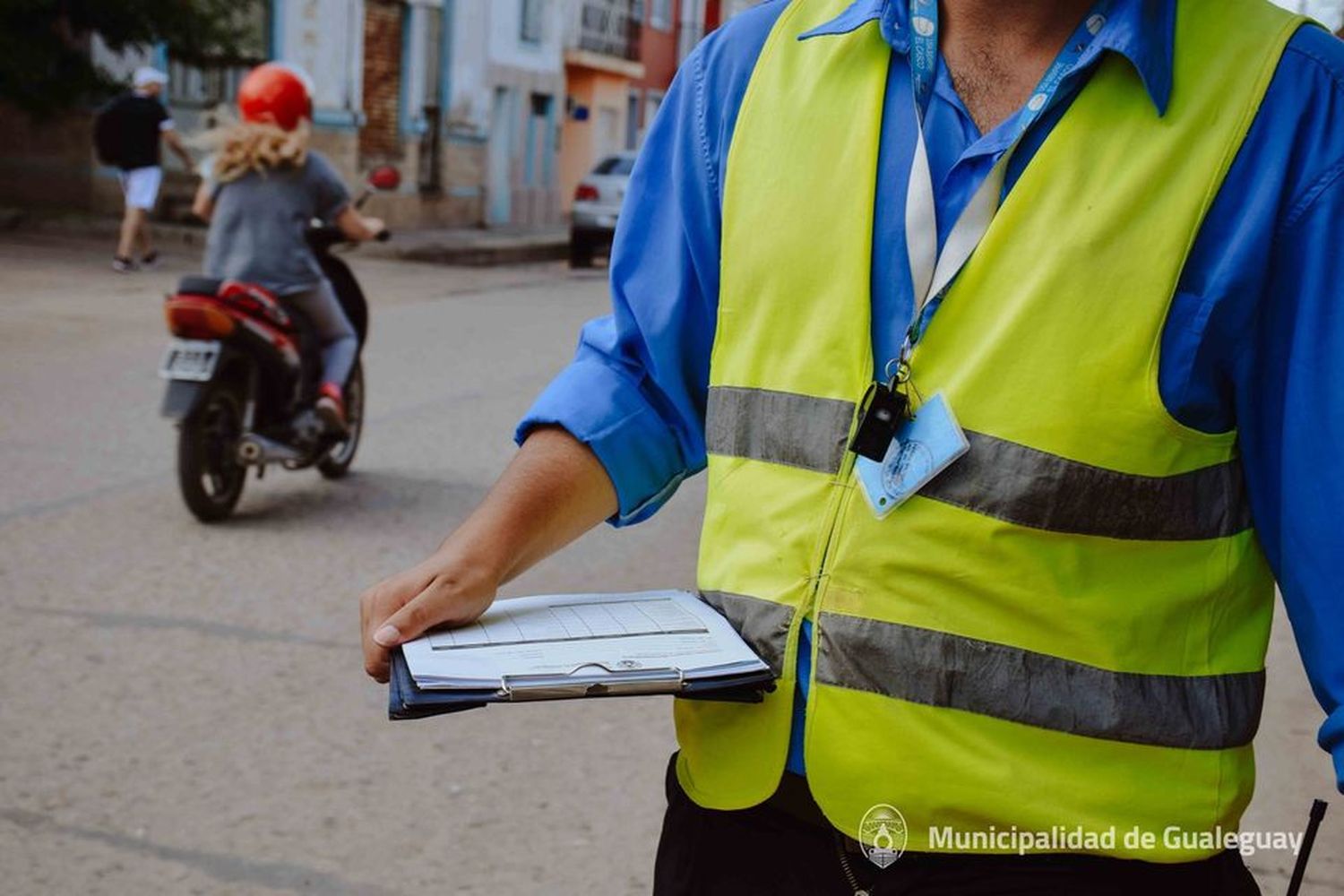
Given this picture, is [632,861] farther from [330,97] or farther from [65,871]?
[330,97]

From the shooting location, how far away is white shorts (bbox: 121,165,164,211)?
1727 centimetres

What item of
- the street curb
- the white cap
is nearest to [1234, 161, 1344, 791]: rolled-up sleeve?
the white cap

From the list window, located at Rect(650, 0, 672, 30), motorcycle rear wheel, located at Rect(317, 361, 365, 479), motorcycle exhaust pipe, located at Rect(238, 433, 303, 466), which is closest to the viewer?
motorcycle exhaust pipe, located at Rect(238, 433, 303, 466)

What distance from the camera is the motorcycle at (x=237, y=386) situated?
272 inches

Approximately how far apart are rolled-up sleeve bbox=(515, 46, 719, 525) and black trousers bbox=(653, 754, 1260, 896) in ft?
1.09

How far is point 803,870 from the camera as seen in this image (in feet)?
5.64

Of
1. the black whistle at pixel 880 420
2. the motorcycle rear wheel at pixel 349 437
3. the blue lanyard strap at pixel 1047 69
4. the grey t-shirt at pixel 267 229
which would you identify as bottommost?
the motorcycle rear wheel at pixel 349 437

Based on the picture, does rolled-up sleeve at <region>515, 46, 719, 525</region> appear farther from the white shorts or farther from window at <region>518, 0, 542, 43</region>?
window at <region>518, 0, 542, 43</region>

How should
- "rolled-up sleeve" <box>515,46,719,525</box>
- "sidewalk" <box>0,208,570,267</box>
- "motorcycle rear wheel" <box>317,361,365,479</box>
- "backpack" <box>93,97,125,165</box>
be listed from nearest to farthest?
"rolled-up sleeve" <box>515,46,719,525</box> → "motorcycle rear wheel" <box>317,361,365,479</box> → "backpack" <box>93,97,125,165</box> → "sidewalk" <box>0,208,570,267</box>

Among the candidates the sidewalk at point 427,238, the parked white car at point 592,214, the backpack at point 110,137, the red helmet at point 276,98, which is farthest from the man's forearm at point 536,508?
the parked white car at point 592,214

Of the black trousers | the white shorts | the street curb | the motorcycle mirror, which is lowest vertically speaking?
the street curb

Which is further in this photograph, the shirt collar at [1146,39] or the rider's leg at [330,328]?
the rider's leg at [330,328]

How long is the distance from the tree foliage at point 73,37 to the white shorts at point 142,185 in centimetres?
259

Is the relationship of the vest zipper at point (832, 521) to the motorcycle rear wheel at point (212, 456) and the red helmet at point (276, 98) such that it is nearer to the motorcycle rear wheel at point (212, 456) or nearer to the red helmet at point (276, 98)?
the motorcycle rear wheel at point (212, 456)
